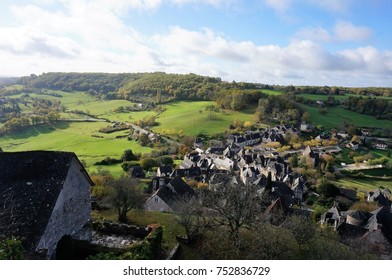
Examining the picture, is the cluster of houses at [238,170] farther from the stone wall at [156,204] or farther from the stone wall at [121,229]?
the stone wall at [121,229]

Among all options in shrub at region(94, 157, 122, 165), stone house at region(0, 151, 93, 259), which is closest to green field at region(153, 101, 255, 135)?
shrub at region(94, 157, 122, 165)

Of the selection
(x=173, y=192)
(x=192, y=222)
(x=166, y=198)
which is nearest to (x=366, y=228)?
(x=173, y=192)

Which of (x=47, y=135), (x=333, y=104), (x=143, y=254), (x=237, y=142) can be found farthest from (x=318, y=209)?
(x=333, y=104)

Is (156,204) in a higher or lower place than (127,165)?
higher

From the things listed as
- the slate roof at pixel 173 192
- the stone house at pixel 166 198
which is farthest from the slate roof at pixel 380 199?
the stone house at pixel 166 198

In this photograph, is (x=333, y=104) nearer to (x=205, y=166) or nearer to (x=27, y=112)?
(x=205, y=166)

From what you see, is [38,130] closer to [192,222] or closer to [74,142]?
[74,142]
